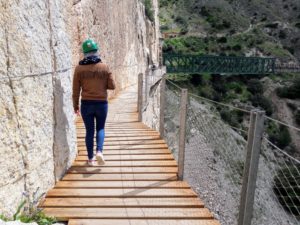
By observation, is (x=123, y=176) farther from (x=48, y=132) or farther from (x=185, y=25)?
(x=185, y=25)

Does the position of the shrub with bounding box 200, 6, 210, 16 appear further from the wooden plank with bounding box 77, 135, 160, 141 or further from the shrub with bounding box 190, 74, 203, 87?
the wooden plank with bounding box 77, 135, 160, 141

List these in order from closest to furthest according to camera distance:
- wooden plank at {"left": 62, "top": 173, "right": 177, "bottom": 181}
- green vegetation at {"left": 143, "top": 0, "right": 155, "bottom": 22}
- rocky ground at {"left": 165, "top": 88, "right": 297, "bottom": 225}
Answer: wooden plank at {"left": 62, "top": 173, "right": 177, "bottom": 181}, rocky ground at {"left": 165, "top": 88, "right": 297, "bottom": 225}, green vegetation at {"left": 143, "top": 0, "right": 155, "bottom": 22}

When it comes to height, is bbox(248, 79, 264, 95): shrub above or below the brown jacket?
below

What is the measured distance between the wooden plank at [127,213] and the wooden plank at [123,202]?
72mm

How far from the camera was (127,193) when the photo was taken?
151 inches

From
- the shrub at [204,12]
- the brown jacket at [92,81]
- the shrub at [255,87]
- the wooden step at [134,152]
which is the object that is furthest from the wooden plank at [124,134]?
the shrub at [204,12]

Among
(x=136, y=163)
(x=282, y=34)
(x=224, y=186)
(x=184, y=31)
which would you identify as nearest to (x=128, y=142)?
(x=136, y=163)

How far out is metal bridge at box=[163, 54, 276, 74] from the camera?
123 ft

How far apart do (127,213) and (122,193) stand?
46cm

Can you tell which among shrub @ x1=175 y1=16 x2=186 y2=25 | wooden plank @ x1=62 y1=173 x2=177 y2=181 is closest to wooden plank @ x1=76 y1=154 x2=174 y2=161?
wooden plank @ x1=62 y1=173 x2=177 y2=181

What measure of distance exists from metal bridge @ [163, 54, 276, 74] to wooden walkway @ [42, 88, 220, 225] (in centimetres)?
3219

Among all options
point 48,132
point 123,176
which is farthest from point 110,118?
point 48,132

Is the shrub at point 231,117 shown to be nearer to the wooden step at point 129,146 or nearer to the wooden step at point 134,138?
the wooden step at point 134,138

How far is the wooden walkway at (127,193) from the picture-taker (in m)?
3.33
